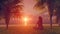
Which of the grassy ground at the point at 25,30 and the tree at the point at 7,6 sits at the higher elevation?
the tree at the point at 7,6

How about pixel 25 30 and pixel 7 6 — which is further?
pixel 7 6

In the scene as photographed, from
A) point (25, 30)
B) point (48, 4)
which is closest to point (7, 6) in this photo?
point (25, 30)

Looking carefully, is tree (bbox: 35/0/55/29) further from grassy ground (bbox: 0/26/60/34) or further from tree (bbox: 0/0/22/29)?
tree (bbox: 0/0/22/29)

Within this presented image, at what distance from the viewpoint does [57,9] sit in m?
6.55

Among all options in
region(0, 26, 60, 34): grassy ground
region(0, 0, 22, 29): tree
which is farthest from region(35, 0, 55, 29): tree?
region(0, 0, 22, 29): tree

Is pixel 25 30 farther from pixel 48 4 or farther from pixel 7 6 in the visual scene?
pixel 48 4

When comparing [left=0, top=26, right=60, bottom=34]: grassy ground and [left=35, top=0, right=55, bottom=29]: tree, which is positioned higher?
[left=35, top=0, right=55, bottom=29]: tree

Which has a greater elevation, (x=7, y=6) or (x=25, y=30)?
(x=7, y=6)

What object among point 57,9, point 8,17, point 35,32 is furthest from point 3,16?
point 57,9

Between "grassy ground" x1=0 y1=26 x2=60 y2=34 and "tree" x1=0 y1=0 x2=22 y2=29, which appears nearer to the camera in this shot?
"grassy ground" x1=0 y1=26 x2=60 y2=34

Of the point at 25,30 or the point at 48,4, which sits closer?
the point at 25,30

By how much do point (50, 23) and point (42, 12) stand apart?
45 cm

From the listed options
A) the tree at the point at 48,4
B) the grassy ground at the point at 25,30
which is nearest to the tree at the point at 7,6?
the grassy ground at the point at 25,30

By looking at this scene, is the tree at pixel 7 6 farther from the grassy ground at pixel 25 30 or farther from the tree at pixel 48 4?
the tree at pixel 48 4
